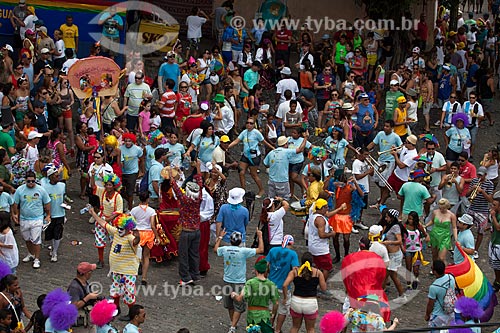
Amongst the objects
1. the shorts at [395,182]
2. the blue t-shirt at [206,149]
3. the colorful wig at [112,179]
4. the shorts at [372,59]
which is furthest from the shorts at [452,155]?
the colorful wig at [112,179]

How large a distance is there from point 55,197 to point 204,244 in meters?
2.29

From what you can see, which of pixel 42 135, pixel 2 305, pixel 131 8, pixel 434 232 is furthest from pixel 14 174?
pixel 131 8

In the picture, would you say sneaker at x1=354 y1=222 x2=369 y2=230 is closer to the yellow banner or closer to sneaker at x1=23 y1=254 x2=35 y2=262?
sneaker at x1=23 y1=254 x2=35 y2=262

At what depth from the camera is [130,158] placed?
1853cm

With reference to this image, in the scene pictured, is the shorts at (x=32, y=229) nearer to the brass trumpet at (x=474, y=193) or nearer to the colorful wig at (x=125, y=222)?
the colorful wig at (x=125, y=222)

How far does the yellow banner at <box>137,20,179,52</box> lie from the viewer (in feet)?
83.9

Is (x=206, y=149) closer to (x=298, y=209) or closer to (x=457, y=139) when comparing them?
(x=298, y=209)

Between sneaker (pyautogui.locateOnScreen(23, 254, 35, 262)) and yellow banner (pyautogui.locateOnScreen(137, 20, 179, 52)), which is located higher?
yellow banner (pyautogui.locateOnScreen(137, 20, 179, 52))

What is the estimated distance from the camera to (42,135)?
1884 cm

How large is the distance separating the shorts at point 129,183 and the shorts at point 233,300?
4068 millimetres

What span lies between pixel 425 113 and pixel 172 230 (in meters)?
9.34

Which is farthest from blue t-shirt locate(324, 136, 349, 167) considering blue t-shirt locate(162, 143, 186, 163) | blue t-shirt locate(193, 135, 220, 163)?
blue t-shirt locate(162, 143, 186, 163)

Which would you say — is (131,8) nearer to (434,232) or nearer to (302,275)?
(434,232)

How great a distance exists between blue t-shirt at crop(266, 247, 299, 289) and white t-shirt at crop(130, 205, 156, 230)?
209 cm
